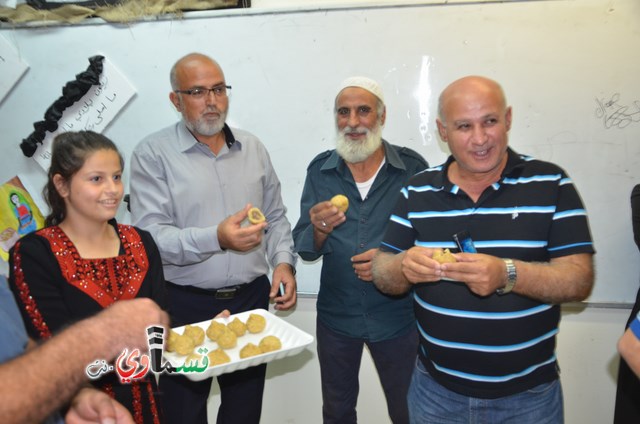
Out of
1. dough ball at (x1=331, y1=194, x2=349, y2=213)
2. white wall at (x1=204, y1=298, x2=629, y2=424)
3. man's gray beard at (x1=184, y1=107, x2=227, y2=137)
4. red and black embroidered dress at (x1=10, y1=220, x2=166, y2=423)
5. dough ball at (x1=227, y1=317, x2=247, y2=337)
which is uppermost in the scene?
man's gray beard at (x1=184, y1=107, x2=227, y2=137)

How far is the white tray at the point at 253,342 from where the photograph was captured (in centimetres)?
177

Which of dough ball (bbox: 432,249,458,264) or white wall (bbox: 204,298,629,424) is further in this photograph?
white wall (bbox: 204,298,629,424)

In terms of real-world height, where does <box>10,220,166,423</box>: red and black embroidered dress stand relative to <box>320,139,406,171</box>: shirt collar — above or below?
below

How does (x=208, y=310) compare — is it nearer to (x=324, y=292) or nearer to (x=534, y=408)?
(x=324, y=292)

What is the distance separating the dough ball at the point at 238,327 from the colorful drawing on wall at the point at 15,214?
6.13 feet

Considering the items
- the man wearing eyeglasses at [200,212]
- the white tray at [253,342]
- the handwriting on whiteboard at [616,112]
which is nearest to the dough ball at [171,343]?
the white tray at [253,342]

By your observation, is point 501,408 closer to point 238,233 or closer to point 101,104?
point 238,233

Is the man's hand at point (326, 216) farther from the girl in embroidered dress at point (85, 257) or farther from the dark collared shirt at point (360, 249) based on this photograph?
the girl in embroidered dress at point (85, 257)

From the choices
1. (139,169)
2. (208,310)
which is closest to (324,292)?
(208,310)

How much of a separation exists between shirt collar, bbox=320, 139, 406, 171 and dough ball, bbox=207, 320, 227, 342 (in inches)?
40.1

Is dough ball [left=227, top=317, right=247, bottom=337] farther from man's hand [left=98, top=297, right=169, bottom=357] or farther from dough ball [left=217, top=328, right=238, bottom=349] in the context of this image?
man's hand [left=98, top=297, right=169, bottom=357]

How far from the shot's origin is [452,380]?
5.88ft

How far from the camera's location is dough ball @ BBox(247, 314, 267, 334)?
220 cm

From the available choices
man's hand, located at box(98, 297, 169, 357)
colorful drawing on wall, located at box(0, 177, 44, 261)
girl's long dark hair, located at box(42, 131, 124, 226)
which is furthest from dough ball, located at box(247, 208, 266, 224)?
colorful drawing on wall, located at box(0, 177, 44, 261)
